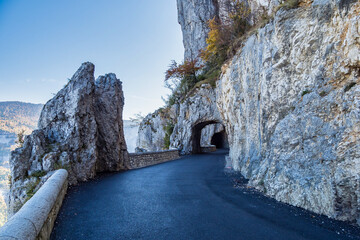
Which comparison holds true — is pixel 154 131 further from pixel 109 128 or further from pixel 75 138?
pixel 75 138

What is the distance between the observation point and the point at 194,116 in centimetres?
2412

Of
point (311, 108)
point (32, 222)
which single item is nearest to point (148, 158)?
point (311, 108)

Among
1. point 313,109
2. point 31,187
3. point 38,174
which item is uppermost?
point 313,109

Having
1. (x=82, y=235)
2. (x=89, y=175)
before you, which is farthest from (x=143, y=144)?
A: (x=82, y=235)

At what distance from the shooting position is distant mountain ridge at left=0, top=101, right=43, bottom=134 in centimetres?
2697

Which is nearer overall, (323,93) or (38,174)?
(323,93)

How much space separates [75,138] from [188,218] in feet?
23.5

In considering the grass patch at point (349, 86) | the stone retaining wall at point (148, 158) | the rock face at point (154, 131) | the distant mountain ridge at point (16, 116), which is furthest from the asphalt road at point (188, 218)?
the distant mountain ridge at point (16, 116)

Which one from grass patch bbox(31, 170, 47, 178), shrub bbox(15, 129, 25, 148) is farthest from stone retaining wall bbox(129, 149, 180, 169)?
grass patch bbox(31, 170, 47, 178)

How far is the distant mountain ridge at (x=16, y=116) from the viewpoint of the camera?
88.5 ft

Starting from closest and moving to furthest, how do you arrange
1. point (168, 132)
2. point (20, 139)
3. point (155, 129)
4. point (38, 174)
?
point (38, 174) < point (20, 139) < point (168, 132) < point (155, 129)

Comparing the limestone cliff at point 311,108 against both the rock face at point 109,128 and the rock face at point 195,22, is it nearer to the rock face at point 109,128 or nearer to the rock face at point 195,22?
the rock face at point 109,128

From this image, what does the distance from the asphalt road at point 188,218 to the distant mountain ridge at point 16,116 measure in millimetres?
26495

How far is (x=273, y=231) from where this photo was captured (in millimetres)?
3678
